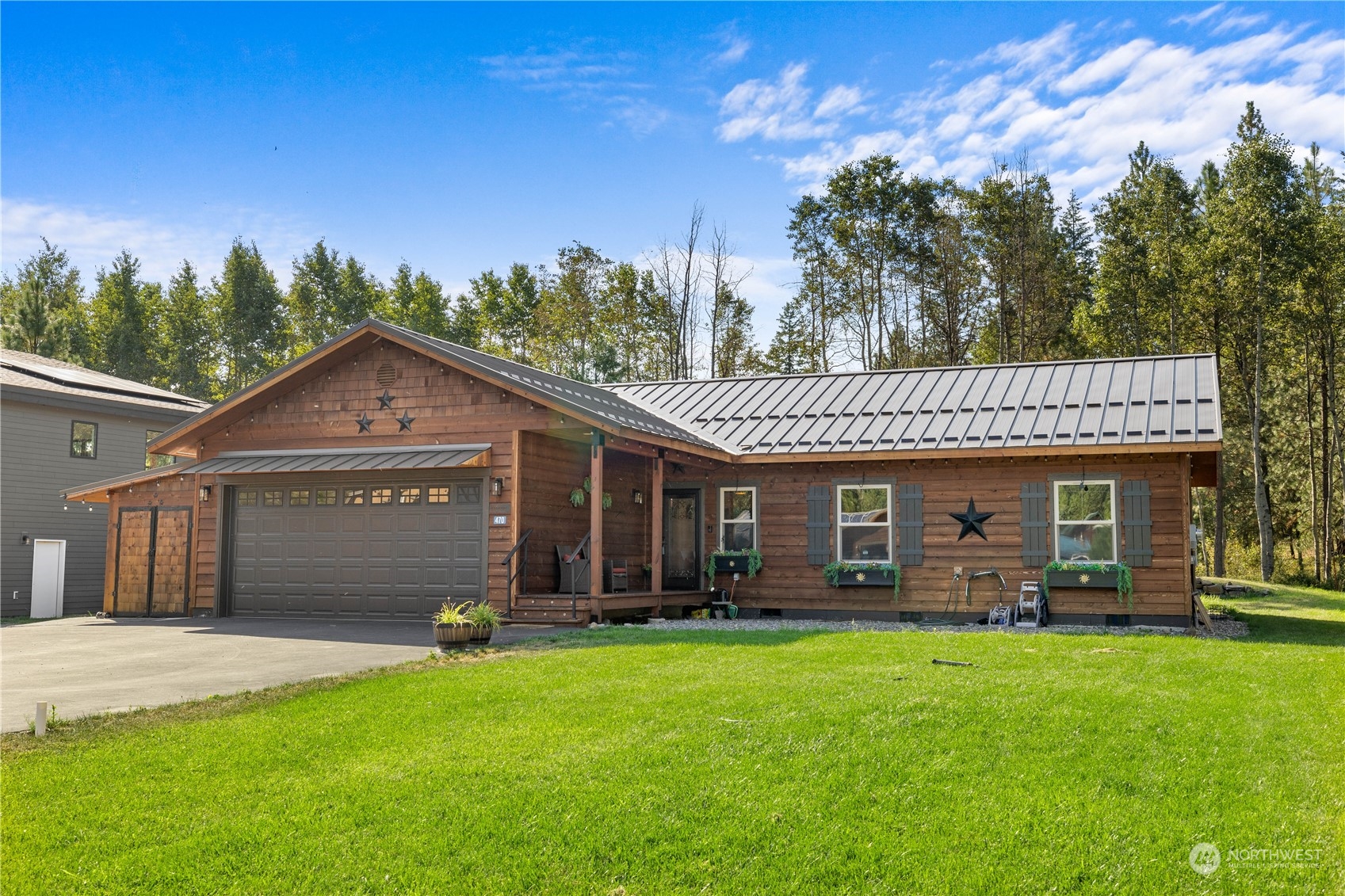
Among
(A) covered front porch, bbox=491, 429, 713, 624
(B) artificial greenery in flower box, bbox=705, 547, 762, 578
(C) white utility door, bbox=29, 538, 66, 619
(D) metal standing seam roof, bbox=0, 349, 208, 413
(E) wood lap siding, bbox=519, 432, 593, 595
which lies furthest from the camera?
(D) metal standing seam roof, bbox=0, 349, 208, 413

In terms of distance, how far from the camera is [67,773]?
19.1ft

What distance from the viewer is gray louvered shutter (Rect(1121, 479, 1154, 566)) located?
14.9 meters

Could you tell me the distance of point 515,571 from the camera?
15039 mm

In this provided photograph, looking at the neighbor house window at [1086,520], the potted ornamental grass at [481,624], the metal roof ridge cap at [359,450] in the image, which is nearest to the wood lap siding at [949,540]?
the neighbor house window at [1086,520]

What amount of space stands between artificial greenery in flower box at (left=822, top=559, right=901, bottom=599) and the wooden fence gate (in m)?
10.6

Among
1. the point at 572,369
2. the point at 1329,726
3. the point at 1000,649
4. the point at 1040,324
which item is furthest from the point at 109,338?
the point at 1329,726

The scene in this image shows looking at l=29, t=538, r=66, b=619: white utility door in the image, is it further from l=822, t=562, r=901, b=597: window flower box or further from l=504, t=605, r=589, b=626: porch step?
l=822, t=562, r=901, b=597: window flower box

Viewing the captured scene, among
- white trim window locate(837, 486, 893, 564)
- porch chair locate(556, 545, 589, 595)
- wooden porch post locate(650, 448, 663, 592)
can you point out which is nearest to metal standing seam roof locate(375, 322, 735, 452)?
wooden porch post locate(650, 448, 663, 592)

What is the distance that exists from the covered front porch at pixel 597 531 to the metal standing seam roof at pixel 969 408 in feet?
5.04

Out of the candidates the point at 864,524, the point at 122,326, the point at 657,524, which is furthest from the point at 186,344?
the point at 864,524

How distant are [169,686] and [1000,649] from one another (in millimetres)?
7744

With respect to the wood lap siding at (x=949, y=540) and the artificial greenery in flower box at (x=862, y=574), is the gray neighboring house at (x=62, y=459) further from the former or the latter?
the artificial greenery in flower box at (x=862, y=574)

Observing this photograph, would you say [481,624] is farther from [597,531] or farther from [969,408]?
[969,408]

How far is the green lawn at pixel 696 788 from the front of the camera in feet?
15.3
